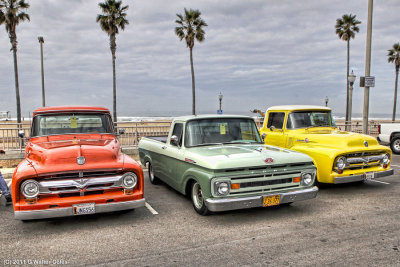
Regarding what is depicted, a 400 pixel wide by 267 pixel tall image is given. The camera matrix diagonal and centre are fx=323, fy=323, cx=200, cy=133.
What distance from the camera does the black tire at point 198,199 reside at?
18.4ft

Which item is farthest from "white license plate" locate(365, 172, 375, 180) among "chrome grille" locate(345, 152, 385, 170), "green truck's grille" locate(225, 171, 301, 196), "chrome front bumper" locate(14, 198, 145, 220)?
"chrome front bumper" locate(14, 198, 145, 220)

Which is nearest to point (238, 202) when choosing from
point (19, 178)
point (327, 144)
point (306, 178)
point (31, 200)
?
point (306, 178)

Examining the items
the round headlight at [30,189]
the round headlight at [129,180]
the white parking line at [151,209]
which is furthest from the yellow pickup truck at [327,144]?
the round headlight at [30,189]

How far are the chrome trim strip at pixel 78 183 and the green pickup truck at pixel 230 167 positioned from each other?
1351 mm

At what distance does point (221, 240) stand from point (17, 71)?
25.4 m

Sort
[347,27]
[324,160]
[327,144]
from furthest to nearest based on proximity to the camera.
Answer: [347,27] → [327,144] → [324,160]

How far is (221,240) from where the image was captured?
4.65m

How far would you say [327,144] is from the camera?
7.55 metres

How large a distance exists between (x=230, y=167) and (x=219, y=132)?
5.00ft

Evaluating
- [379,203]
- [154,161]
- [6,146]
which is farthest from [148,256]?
[6,146]

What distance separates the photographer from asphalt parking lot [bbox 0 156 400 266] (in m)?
4.05

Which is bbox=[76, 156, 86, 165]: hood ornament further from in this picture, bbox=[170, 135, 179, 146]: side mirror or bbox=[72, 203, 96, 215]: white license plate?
bbox=[170, 135, 179, 146]: side mirror

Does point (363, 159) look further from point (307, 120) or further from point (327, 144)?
point (307, 120)

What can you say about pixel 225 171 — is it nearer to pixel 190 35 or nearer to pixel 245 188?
pixel 245 188
